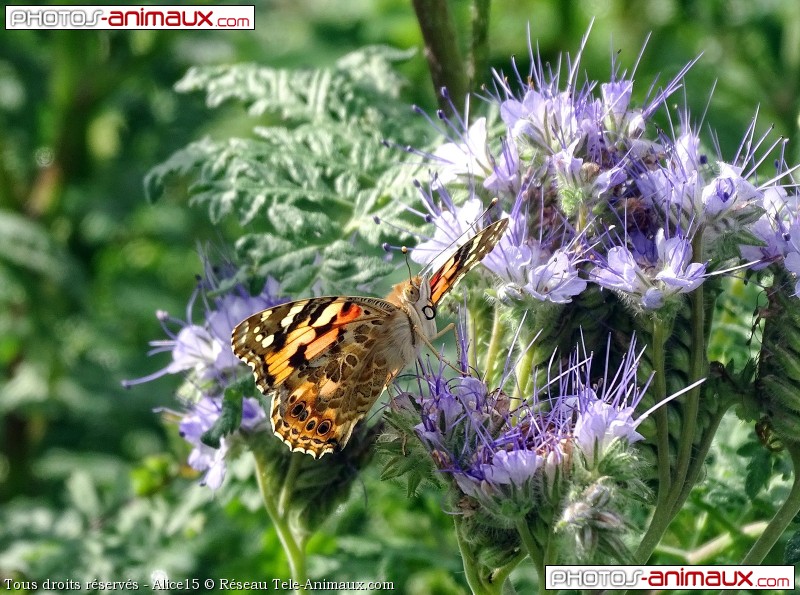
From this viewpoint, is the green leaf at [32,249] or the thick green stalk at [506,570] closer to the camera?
the thick green stalk at [506,570]

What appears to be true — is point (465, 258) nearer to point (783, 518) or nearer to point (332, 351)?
point (332, 351)

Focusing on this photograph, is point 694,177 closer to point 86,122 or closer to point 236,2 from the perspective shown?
point 86,122

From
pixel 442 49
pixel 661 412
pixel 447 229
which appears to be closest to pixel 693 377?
pixel 661 412

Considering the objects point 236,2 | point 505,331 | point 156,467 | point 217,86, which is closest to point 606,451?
point 505,331

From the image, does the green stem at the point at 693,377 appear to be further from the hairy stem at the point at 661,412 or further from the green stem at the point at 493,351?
the green stem at the point at 493,351

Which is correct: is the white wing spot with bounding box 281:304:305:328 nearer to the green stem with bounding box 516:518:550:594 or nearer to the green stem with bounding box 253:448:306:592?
the green stem with bounding box 253:448:306:592

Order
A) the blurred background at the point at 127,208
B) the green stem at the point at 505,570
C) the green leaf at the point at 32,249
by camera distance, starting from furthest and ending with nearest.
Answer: the green leaf at the point at 32,249 → the blurred background at the point at 127,208 → the green stem at the point at 505,570

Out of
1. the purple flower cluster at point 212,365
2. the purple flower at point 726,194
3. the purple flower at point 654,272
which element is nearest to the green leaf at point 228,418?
the purple flower cluster at point 212,365
